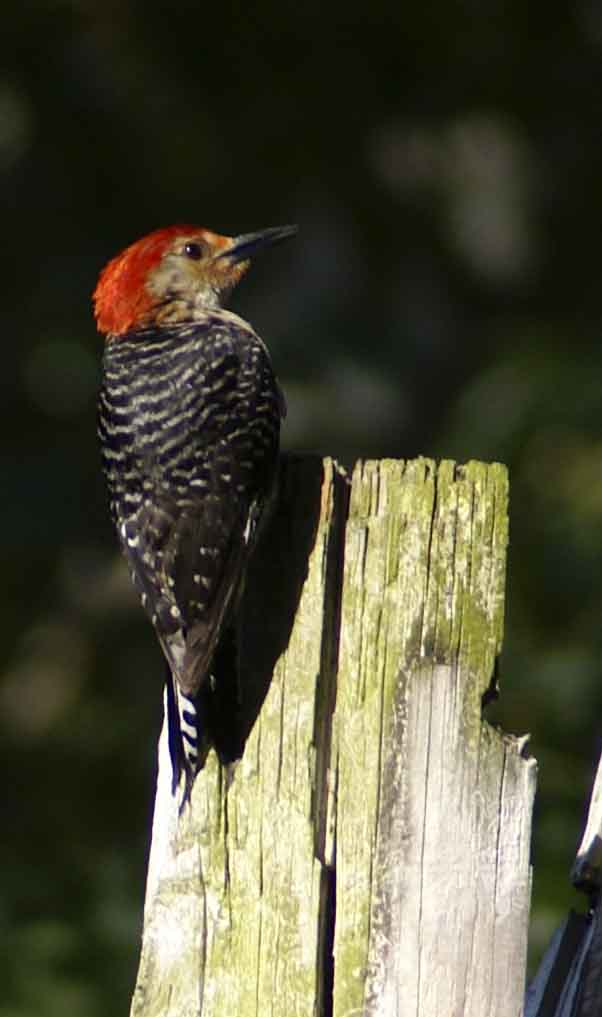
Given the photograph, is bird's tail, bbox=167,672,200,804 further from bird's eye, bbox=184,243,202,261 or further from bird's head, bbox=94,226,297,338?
bird's eye, bbox=184,243,202,261

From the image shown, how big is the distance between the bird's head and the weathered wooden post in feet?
5.89

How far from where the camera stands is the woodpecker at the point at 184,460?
376 centimetres

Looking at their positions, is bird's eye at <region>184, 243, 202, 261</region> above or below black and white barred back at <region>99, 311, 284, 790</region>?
above

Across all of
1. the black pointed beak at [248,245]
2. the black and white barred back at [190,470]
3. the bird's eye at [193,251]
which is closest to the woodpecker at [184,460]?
the black and white barred back at [190,470]

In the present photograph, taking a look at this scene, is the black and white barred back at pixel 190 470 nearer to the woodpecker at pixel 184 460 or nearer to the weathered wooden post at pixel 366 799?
the woodpecker at pixel 184 460

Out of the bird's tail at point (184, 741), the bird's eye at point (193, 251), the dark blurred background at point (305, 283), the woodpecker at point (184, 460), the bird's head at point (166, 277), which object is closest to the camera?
the bird's tail at point (184, 741)

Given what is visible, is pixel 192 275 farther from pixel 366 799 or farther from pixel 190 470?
pixel 366 799

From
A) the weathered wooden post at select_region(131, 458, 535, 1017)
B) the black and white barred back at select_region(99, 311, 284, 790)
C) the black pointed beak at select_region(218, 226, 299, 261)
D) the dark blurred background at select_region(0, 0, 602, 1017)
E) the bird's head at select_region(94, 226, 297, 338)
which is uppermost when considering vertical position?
the dark blurred background at select_region(0, 0, 602, 1017)

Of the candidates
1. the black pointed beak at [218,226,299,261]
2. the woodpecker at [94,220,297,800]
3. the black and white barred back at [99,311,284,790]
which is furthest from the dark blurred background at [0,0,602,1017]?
the black and white barred back at [99,311,284,790]

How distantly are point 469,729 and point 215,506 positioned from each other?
1138mm

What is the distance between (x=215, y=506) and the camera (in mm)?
4125

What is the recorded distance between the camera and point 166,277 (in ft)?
16.8

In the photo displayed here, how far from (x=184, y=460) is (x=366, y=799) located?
127 centimetres

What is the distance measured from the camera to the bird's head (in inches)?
199
